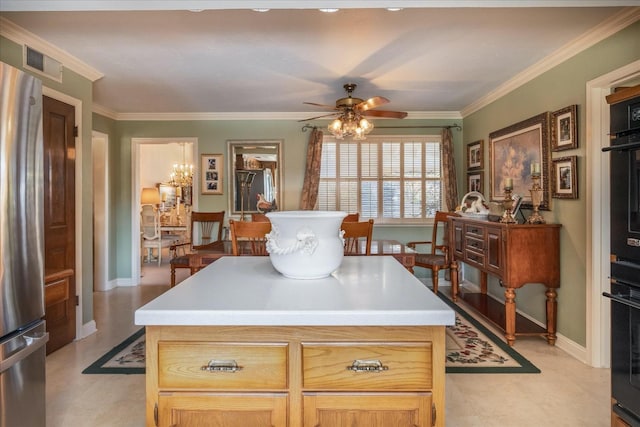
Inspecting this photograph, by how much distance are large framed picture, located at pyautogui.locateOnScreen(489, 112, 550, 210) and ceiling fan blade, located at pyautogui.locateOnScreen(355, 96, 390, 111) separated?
1.32 metres

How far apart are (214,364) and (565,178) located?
3.07 m

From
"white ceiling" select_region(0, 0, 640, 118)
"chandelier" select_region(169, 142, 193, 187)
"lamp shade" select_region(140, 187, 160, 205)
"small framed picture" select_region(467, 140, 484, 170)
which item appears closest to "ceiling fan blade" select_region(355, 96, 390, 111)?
"white ceiling" select_region(0, 0, 640, 118)

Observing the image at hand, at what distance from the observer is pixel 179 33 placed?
8.80 feet

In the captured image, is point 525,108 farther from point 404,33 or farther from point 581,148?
point 404,33

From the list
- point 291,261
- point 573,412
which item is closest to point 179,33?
point 291,261

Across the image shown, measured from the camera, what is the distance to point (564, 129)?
303cm

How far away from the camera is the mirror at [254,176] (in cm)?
525

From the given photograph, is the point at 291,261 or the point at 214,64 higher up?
the point at 214,64

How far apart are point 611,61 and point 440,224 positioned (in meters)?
2.94

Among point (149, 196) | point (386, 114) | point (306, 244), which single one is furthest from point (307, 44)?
point (149, 196)

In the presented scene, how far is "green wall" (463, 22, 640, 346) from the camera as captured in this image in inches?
101

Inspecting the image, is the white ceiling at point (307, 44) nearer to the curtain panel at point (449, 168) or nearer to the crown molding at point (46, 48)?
the crown molding at point (46, 48)

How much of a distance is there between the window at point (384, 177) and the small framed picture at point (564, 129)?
2.15 metres

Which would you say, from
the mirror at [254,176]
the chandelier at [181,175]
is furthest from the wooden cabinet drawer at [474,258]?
the chandelier at [181,175]
